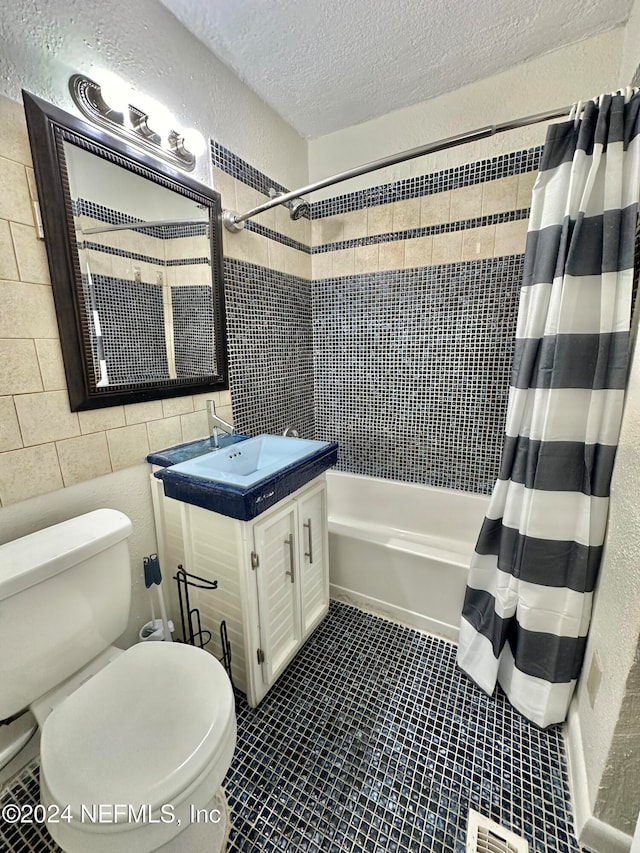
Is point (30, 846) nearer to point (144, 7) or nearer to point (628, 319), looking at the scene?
point (628, 319)

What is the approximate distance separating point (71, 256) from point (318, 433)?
1.77 m

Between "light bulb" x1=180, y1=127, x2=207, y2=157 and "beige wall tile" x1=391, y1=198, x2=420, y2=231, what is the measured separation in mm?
1074

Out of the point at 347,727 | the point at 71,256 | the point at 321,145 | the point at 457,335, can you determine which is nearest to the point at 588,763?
the point at 347,727

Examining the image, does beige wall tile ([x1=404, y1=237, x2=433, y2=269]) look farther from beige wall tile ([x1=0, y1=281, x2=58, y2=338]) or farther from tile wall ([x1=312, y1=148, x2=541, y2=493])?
beige wall tile ([x1=0, y1=281, x2=58, y2=338])

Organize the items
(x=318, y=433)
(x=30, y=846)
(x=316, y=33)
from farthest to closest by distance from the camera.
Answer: (x=318, y=433) < (x=316, y=33) < (x=30, y=846)

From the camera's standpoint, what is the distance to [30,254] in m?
1.01

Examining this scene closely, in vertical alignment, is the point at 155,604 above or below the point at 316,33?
below

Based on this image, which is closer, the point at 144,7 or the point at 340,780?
the point at 340,780

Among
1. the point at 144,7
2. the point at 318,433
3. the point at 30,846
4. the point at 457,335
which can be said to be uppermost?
the point at 144,7

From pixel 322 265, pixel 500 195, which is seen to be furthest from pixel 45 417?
pixel 500 195

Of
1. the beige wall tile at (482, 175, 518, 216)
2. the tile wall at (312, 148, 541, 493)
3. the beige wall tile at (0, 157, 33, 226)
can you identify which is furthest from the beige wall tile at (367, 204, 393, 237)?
the beige wall tile at (0, 157, 33, 226)

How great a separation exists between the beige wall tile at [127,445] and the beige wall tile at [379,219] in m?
1.74

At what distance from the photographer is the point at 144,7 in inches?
48.4

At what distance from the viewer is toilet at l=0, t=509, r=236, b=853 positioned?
68 centimetres
